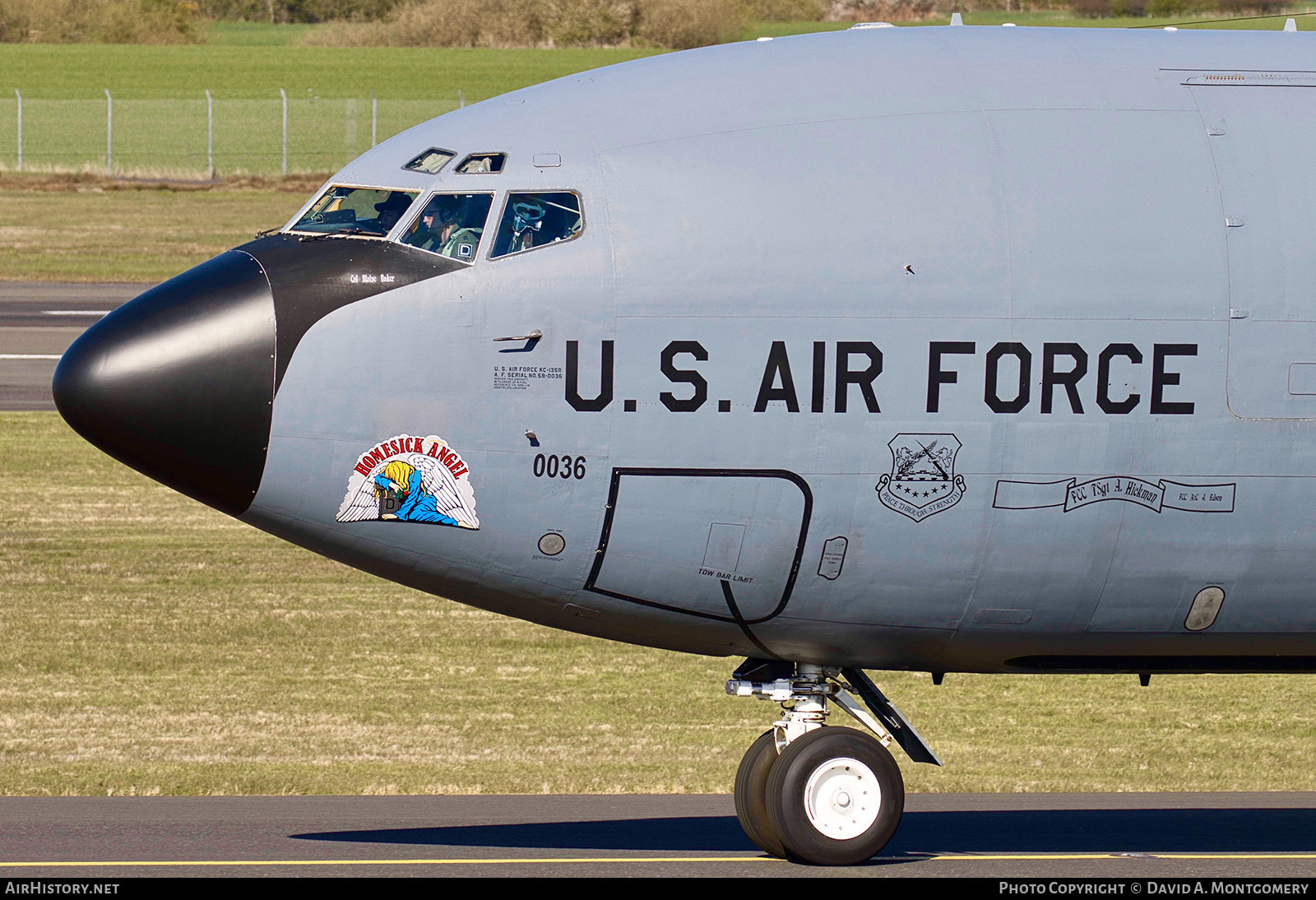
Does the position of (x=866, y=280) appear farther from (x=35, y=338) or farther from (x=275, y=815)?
(x=35, y=338)

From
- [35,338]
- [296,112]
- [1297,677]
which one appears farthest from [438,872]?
[296,112]

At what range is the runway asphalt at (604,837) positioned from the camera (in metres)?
11.4

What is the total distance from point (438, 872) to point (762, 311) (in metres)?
4.05

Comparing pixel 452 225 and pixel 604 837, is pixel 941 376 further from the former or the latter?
pixel 604 837

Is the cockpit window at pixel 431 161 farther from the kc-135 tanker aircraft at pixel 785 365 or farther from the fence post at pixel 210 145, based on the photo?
the fence post at pixel 210 145

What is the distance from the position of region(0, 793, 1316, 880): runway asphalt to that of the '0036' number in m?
2.73

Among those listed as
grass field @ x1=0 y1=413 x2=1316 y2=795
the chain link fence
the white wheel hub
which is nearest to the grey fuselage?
the white wheel hub

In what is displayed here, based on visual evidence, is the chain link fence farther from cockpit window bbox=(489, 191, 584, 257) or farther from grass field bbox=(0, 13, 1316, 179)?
cockpit window bbox=(489, 191, 584, 257)

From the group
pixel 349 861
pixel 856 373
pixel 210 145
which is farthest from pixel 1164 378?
pixel 210 145

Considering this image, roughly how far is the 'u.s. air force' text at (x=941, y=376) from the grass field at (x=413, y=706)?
17.3 ft

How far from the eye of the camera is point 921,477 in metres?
10.1

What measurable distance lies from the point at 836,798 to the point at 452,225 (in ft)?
13.3

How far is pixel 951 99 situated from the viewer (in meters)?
10.5

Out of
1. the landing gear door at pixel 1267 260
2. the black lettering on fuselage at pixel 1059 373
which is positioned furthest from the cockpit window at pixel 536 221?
the landing gear door at pixel 1267 260
